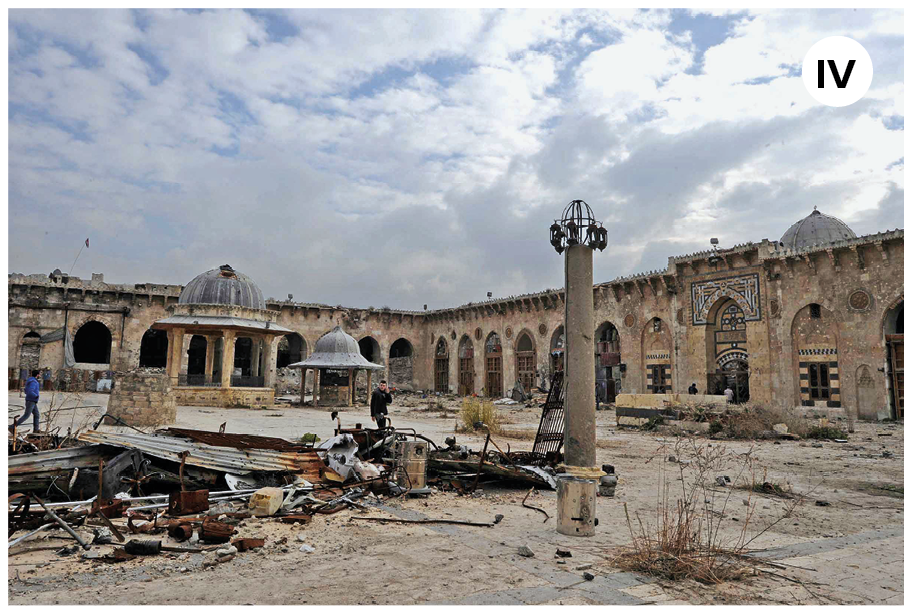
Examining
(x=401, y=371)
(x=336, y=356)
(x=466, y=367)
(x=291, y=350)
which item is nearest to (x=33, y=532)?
(x=336, y=356)

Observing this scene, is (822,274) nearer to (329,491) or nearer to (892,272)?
(892,272)

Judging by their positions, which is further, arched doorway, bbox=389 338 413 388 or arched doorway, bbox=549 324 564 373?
arched doorway, bbox=389 338 413 388

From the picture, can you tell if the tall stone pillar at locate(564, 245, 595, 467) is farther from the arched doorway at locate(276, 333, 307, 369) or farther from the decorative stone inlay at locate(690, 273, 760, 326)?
the arched doorway at locate(276, 333, 307, 369)

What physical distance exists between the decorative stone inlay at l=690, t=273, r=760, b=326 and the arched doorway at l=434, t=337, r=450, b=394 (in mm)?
15896

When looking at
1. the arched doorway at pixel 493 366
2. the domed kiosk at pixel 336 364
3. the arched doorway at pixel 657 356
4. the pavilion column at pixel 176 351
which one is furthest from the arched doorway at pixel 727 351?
the pavilion column at pixel 176 351

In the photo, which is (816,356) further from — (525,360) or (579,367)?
(579,367)

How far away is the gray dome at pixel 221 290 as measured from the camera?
67.9 ft

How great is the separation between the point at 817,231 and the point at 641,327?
724 cm

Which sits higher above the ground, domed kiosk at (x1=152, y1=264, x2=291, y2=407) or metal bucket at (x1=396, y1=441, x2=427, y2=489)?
domed kiosk at (x1=152, y1=264, x2=291, y2=407)

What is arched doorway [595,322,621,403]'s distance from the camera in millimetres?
25219

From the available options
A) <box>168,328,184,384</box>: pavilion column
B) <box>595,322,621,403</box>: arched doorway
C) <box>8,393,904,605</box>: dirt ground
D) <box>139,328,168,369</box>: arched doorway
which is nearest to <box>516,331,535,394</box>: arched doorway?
<box>595,322,621,403</box>: arched doorway

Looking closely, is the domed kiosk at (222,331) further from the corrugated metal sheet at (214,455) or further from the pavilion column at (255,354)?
the corrugated metal sheet at (214,455)

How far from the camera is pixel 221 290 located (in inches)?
821

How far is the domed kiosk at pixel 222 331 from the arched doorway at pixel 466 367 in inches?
514
